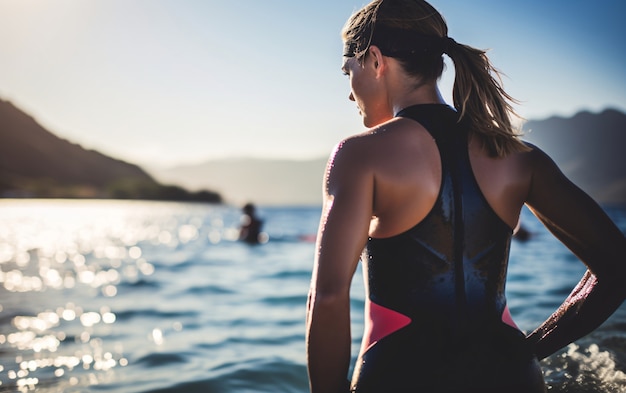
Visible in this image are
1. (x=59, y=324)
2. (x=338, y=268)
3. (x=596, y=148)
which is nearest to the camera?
(x=338, y=268)

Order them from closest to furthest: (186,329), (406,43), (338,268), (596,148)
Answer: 1. (338,268)
2. (406,43)
3. (186,329)
4. (596,148)

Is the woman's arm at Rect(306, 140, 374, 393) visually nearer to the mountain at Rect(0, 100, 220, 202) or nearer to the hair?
the hair

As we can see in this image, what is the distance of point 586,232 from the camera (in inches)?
73.2

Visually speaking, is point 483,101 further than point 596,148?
No

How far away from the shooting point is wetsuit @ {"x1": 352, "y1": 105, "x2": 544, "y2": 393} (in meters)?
1.62

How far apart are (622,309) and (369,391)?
524cm

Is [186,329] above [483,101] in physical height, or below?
below

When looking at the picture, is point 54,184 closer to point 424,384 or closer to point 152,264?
point 152,264

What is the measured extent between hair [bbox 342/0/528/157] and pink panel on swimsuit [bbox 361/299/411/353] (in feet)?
2.24

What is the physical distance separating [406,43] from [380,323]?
104 centimetres

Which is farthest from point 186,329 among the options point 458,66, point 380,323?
point 458,66

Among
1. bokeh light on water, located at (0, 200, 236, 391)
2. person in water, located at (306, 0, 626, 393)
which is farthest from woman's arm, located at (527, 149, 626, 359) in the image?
bokeh light on water, located at (0, 200, 236, 391)

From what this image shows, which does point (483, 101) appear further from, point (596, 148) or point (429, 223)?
point (596, 148)

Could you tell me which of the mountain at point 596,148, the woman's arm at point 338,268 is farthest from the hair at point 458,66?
the mountain at point 596,148
